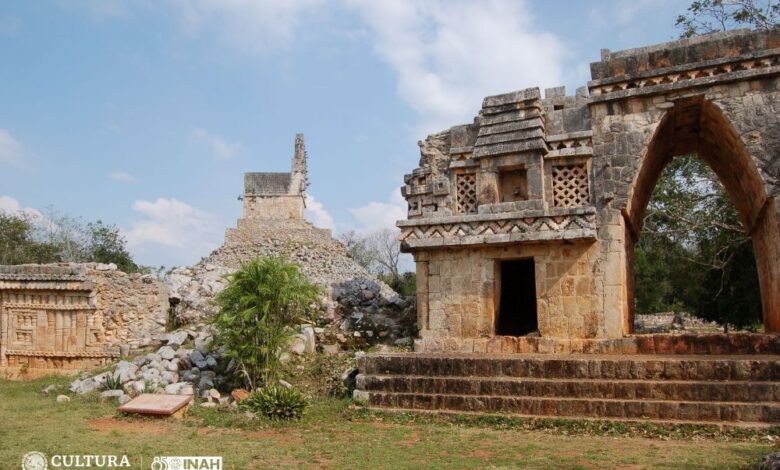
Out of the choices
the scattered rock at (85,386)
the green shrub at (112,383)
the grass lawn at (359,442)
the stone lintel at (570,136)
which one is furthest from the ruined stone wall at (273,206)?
the grass lawn at (359,442)

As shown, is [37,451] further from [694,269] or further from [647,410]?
[694,269]

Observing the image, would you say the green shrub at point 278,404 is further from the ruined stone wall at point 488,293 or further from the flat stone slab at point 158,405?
the ruined stone wall at point 488,293

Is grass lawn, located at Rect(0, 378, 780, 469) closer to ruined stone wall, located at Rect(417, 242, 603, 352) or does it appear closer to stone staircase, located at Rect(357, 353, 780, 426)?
stone staircase, located at Rect(357, 353, 780, 426)

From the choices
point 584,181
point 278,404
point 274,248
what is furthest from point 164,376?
point 274,248

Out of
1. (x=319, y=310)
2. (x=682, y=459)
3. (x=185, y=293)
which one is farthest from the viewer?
(x=185, y=293)

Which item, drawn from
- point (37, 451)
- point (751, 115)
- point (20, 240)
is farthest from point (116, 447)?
point (20, 240)

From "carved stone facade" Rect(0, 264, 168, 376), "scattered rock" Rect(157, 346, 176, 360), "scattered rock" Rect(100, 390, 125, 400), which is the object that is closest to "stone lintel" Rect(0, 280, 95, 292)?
"carved stone facade" Rect(0, 264, 168, 376)

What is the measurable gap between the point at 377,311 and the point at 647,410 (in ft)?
24.5

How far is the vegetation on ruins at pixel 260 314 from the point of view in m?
A: 9.87

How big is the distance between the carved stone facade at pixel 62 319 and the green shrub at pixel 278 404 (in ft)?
22.2

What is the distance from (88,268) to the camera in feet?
47.3

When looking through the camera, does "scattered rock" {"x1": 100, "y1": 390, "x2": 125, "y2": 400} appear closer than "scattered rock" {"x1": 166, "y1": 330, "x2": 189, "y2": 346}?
Yes

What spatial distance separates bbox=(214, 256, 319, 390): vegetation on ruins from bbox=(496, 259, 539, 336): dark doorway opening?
18.8 feet

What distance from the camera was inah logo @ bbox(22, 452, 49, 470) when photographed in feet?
19.1
